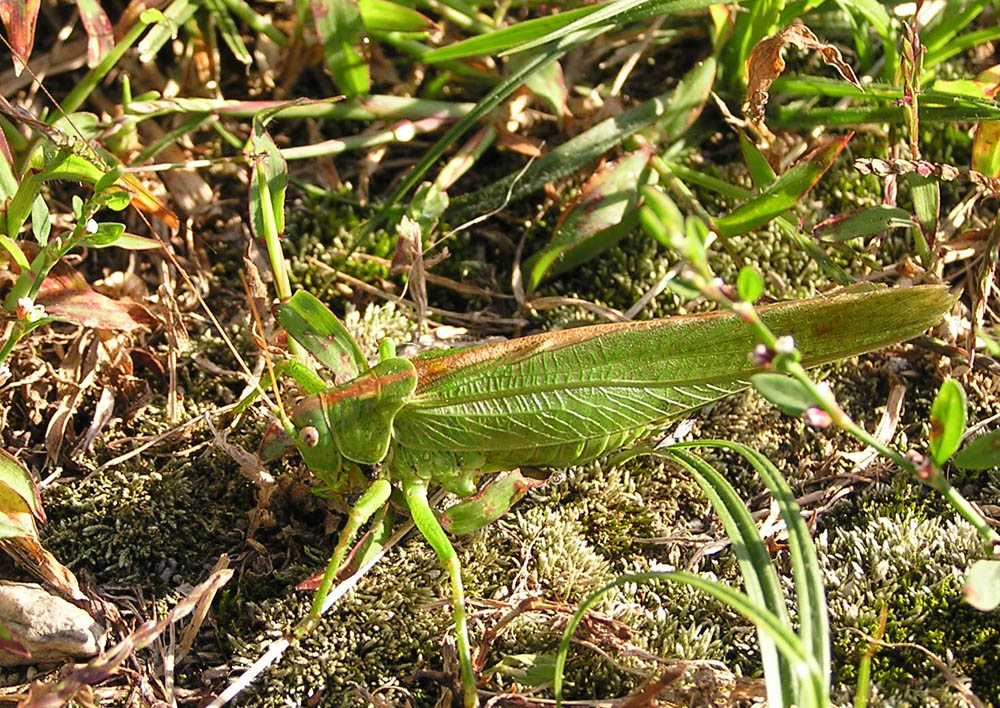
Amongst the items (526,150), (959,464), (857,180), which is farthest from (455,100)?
(959,464)

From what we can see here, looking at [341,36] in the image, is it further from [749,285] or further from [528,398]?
[749,285]

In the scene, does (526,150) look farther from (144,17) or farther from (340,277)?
(144,17)

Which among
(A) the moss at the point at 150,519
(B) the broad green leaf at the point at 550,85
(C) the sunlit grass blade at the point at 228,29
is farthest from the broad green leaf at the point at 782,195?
(C) the sunlit grass blade at the point at 228,29

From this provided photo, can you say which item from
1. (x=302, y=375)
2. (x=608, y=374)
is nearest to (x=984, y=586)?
(x=608, y=374)

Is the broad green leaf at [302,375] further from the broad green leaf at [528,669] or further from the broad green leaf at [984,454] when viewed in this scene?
the broad green leaf at [984,454]

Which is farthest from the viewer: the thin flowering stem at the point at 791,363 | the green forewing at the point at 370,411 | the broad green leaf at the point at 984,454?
the green forewing at the point at 370,411
